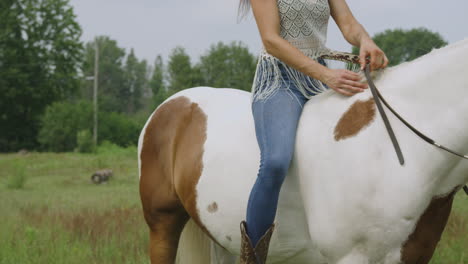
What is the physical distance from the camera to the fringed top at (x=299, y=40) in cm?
270

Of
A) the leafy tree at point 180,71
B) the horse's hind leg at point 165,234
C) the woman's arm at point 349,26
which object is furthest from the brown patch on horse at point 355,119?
the leafy tree at point 180,71

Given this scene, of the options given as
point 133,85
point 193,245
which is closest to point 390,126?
point 193,245

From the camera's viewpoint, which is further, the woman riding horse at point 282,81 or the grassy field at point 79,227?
the grassy field at point 79,227

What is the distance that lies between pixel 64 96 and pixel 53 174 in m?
29.2

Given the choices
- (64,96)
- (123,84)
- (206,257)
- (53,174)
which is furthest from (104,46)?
(206,257)

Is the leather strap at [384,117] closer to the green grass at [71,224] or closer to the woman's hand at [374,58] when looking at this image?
the woman's hand at [374,58]

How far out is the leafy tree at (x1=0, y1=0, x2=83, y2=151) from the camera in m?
41.1

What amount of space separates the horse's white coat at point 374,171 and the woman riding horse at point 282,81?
0.09 meters

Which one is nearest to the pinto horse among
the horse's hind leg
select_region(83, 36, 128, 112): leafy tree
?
the horse's hind leg

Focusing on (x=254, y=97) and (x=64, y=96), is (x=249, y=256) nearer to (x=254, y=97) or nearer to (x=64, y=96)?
(x=254, y=97)

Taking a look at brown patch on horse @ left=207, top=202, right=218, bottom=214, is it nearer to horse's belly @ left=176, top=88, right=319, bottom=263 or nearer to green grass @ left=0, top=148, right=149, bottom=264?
horse's belly @ left=176, top=88, right=319, bottom=263

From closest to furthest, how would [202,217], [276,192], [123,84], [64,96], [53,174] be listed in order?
1. [276,192]
2. [202,217]
3. [53,174]
4. [64,96]
5. [123,84]

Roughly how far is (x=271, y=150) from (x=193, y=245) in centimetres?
154

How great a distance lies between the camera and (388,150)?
2219 mm
